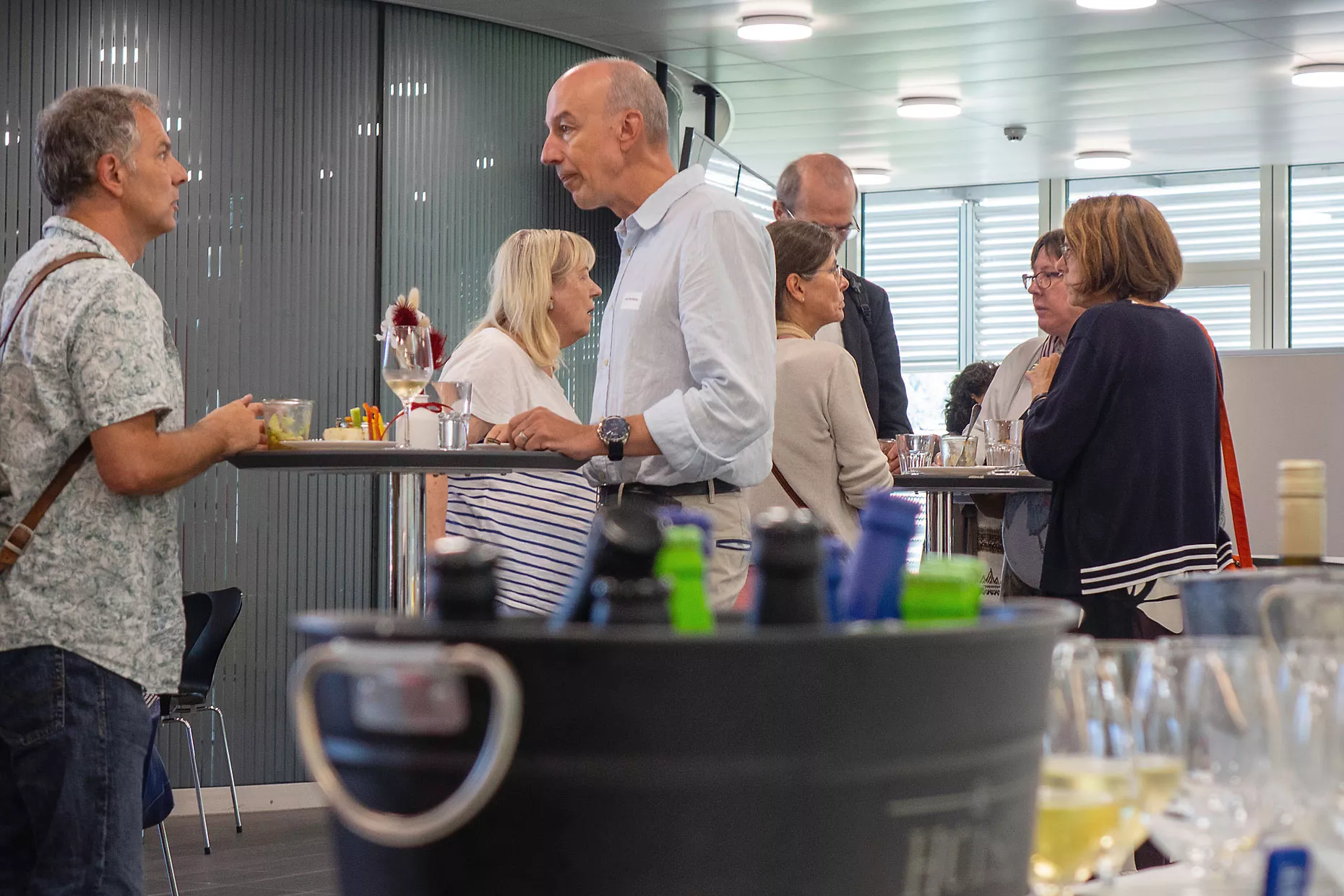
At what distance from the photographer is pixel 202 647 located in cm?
480

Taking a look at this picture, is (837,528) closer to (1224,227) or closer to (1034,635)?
(1034,635)

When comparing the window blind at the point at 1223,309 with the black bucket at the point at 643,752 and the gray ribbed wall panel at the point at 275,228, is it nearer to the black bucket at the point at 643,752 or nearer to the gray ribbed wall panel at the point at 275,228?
the gray ribbed wall panel at the point at 275,228

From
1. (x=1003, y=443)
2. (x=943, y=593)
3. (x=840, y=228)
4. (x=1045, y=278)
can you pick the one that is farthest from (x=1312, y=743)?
(x=1045, y=278)

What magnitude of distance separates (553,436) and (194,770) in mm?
3218

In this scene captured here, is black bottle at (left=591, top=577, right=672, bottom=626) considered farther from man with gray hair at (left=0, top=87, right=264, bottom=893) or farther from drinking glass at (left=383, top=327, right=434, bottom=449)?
drinking glass at (left=383, top=327, right=434, bottom=449)

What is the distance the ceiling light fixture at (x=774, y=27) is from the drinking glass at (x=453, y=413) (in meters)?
4.03

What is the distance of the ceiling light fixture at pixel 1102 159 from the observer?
30.2 feet

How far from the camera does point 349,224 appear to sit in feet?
18.7

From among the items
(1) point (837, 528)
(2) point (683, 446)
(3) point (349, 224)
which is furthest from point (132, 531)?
(3) point (349, 224)

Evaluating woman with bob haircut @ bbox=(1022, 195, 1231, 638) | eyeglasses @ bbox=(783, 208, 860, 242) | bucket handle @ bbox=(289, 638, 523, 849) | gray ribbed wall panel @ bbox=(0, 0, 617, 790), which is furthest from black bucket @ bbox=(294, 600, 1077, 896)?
gray ribbed wall panel @ bbox=(0, 0, 617, 790)

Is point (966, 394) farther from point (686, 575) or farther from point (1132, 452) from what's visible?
point (686, 575)

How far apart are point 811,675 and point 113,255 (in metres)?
1.90

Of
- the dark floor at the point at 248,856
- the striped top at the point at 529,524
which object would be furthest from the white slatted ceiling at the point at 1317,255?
the striped top at the point at 529,524

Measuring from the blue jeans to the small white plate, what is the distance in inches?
17.2
